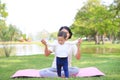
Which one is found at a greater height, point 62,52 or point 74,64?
point 62,52

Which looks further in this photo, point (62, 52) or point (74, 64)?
point (74, 64)

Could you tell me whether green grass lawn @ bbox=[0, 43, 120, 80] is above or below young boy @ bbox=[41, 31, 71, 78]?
below

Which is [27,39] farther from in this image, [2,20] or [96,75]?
[96,75]

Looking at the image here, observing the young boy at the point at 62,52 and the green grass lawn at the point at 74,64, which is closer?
the young boy at the point at 62,52

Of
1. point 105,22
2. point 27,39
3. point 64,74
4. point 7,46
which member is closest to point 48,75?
point 64,74

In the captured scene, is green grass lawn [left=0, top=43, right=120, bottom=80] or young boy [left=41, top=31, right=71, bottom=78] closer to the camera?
young boy [left=41, top=31, right=71, bottom=78]

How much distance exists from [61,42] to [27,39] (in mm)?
53599

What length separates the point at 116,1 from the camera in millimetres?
24891

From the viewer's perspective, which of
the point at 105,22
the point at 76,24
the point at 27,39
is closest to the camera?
the point at 105,22

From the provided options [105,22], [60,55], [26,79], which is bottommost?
[26,79]

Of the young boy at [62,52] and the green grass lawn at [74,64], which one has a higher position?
the young boy at [62,52]

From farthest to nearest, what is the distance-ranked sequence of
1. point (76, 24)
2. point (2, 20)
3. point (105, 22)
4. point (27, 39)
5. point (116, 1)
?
point (27, 39)
point (76, 24)
point (105, 22)
point (2, 20)
point (116, 1)

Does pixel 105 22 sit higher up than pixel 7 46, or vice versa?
pixel 105 22

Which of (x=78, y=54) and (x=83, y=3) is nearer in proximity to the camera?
(x=78, y=54)
